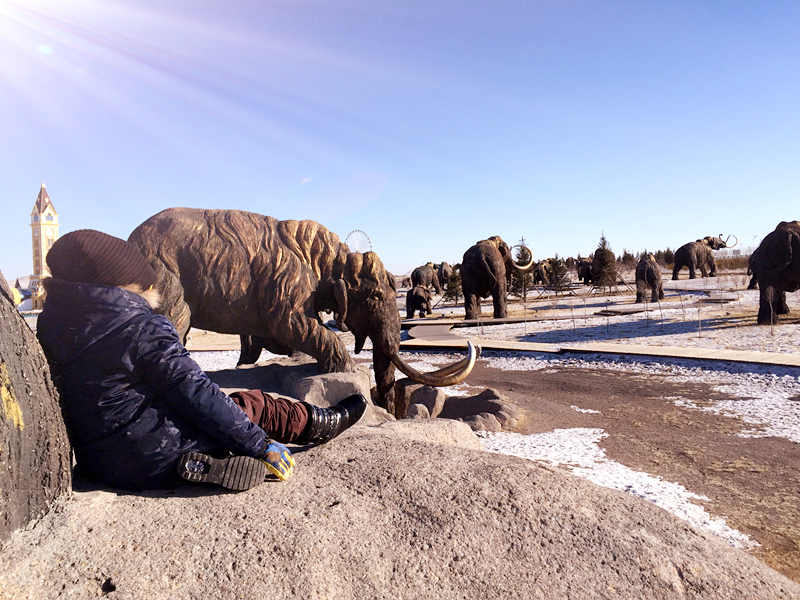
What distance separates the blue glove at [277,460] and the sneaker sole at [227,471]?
4 centimetres

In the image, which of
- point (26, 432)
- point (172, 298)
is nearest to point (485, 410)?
point (172, 298)

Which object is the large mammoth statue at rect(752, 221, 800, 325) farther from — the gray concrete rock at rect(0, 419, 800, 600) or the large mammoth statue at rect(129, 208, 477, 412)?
the gray concrete rock at rect(0, 419, 800, 600)

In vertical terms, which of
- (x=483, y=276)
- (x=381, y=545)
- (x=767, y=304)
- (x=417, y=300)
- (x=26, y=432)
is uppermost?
(x=483, y=276)

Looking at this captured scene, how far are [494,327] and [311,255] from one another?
9133mm

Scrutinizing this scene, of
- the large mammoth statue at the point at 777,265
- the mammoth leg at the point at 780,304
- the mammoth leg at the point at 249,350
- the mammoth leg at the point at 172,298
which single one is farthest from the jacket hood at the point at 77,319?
the mammoth leg at the point at 780,304

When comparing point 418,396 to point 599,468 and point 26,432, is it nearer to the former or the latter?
point 599,468

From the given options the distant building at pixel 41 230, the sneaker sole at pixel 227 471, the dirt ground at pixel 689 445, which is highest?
the distant building at pixel 41 230

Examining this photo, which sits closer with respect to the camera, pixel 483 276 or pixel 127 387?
pixel 127 387

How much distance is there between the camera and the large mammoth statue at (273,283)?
463 cm

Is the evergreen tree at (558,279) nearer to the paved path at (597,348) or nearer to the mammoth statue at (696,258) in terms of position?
the mammoth statue at (696,258)

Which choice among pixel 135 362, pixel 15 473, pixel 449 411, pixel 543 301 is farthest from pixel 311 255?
pixel 543 301

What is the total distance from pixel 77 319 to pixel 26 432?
0.45 metres

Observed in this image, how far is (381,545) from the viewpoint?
1966 mm

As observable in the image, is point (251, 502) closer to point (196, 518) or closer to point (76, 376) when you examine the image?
point (196, 518)
